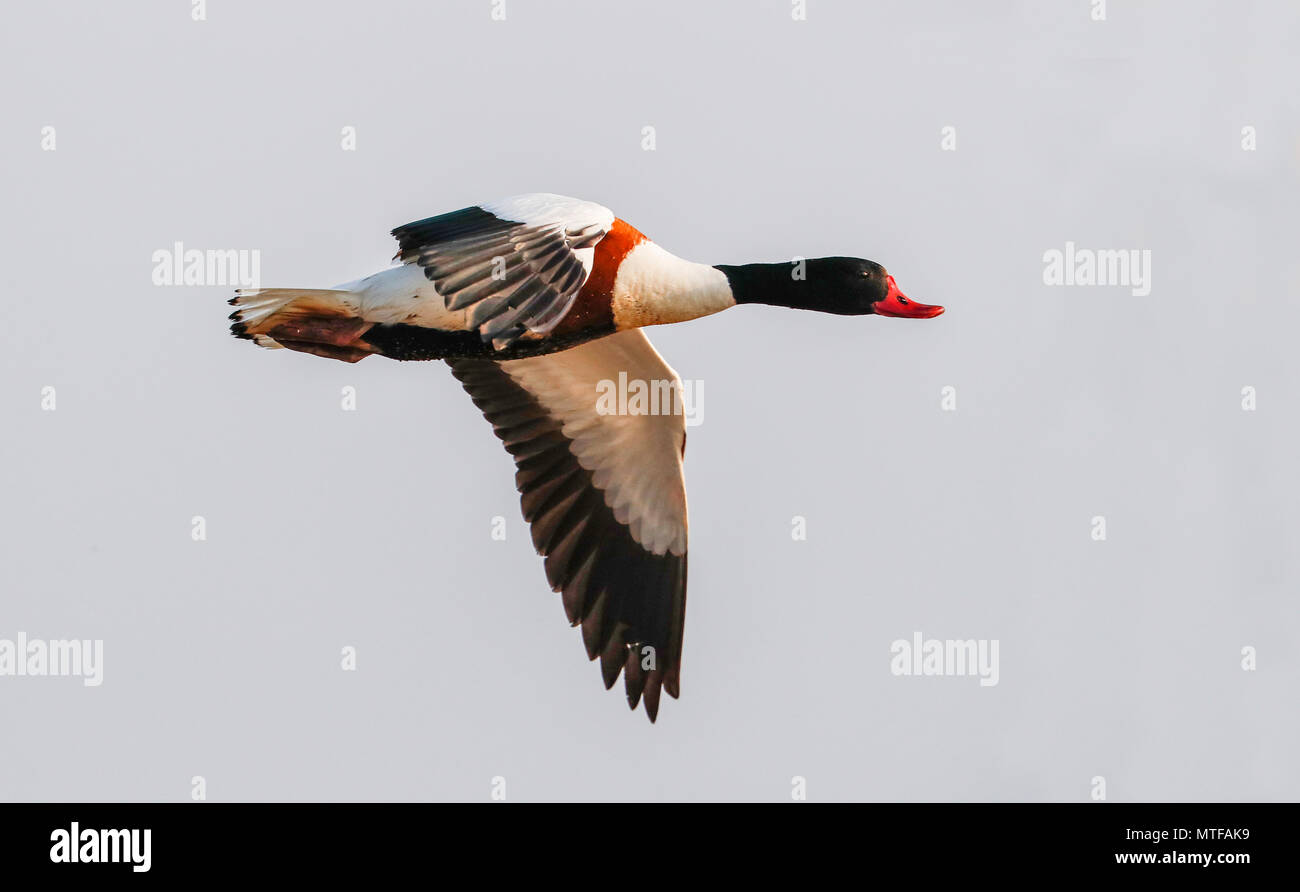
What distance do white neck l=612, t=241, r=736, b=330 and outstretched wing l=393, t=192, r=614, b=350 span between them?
1.56 ft

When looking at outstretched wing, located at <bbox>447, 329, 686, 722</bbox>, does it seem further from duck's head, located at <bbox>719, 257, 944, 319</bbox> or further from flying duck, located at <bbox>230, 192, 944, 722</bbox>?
duck's head, located at <bbox>719, 257, 944, 319</bbox>

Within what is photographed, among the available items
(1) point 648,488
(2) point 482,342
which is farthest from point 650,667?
(2) point 482,342

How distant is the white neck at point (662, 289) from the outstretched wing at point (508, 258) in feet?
1.56

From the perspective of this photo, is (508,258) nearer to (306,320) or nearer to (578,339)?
(578,339)

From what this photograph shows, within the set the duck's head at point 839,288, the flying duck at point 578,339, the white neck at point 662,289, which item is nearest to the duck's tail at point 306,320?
the flying duck at point 578,339

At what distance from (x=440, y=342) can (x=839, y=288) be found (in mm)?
1718

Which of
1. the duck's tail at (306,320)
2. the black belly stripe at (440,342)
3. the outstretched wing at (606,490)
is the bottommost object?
the outstretched wing at (606,490)

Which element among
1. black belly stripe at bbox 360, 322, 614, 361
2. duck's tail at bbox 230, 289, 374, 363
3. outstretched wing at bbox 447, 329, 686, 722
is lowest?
outstretched wing at bbox 447, 329, 686, 722

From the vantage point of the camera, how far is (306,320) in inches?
286

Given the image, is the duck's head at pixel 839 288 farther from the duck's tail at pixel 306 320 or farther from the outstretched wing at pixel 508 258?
the duck's tail at pixel 306 320

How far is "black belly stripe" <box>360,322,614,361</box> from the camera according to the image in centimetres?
710

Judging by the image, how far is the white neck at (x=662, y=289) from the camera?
23.3ft

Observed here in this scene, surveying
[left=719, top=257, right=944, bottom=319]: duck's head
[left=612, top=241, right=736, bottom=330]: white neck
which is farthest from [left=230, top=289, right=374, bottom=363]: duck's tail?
[left=719, top=257, right=944, bottom=319]: duck's head
